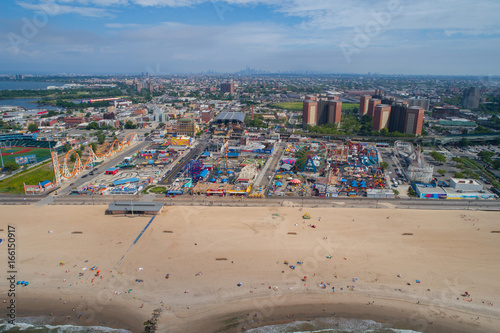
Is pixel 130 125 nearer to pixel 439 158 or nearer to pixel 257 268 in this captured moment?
pixel 257 268

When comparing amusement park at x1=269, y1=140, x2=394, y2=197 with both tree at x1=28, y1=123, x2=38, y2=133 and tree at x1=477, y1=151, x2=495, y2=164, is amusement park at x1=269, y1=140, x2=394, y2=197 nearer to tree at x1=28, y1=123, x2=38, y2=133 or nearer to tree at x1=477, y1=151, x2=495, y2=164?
tree at x1=477, y1=151, x2=495, y2=164

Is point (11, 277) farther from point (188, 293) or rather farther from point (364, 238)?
point (364, 238)

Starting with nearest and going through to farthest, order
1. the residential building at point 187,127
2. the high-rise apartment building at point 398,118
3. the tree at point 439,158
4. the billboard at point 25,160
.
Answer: the billboard at point 25,160 → the tree at point 439,158 → the residential building at point 187,127 → the high-rise apartment building at point 398,118

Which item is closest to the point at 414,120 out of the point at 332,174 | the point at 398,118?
the point at 398,118

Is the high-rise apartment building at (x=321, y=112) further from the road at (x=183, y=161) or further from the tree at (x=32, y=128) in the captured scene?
the tree at (x=32, y=128)

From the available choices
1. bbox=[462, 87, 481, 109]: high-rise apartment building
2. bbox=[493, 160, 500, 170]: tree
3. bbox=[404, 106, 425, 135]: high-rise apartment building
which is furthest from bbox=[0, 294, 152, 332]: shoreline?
bbox=[462, 87, 481, 109]: high-rise apartment building

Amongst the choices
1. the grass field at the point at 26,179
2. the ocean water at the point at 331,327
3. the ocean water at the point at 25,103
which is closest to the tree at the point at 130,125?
the grass field at the point at 26,179
